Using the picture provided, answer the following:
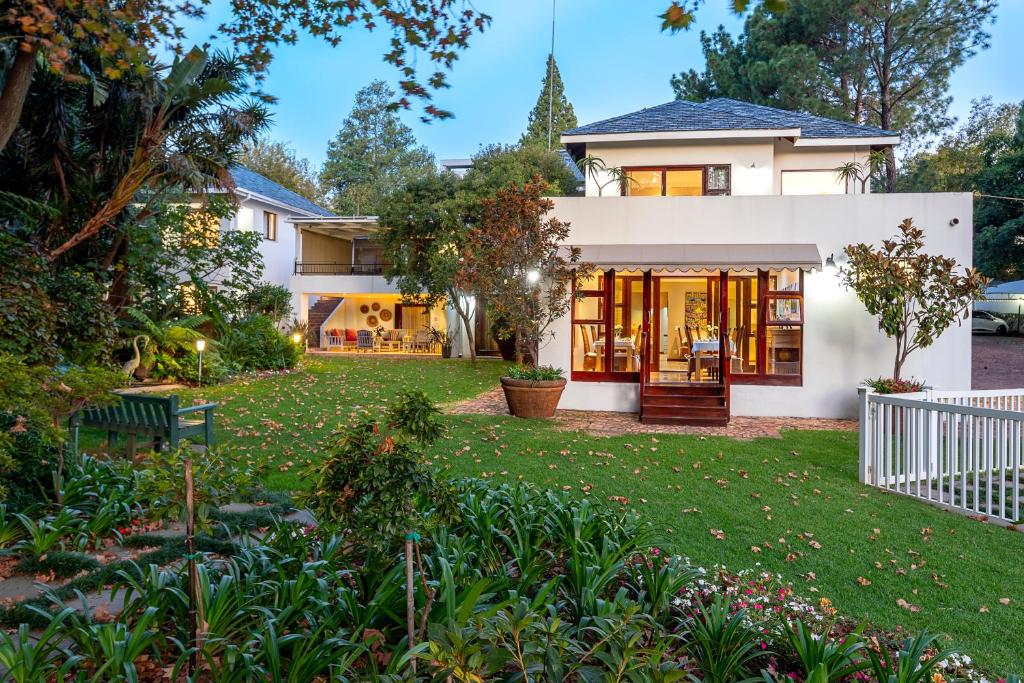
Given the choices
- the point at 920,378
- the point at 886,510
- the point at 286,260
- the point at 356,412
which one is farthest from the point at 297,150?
the point at 886,510

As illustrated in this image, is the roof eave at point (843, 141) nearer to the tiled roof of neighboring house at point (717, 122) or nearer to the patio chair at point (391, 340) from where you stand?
the tiled roof of neighboring house at point (717, 122)

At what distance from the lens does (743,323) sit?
14773 mm

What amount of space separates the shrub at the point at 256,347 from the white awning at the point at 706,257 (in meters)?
12.0

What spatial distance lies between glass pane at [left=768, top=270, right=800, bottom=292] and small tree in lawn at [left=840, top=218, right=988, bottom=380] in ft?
4.30

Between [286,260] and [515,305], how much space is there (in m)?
22.5

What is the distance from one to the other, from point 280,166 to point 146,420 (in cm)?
4862

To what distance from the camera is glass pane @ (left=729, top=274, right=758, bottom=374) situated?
1459 centimetres

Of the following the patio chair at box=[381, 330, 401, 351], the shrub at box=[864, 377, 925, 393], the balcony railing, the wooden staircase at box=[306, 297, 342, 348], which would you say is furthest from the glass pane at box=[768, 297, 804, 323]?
the wooden staircase at box=[306, 297, 342, 348]

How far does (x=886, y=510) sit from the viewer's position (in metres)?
7.57

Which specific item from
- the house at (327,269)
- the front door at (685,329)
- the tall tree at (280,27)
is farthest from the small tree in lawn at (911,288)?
the house at (327,269)

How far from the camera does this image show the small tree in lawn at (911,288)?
40.3ft

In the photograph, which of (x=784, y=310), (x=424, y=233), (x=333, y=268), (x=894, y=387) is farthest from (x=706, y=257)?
(x=333, y=268)

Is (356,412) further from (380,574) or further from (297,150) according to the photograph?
(297,150)

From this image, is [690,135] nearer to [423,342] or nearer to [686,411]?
[686,411]
